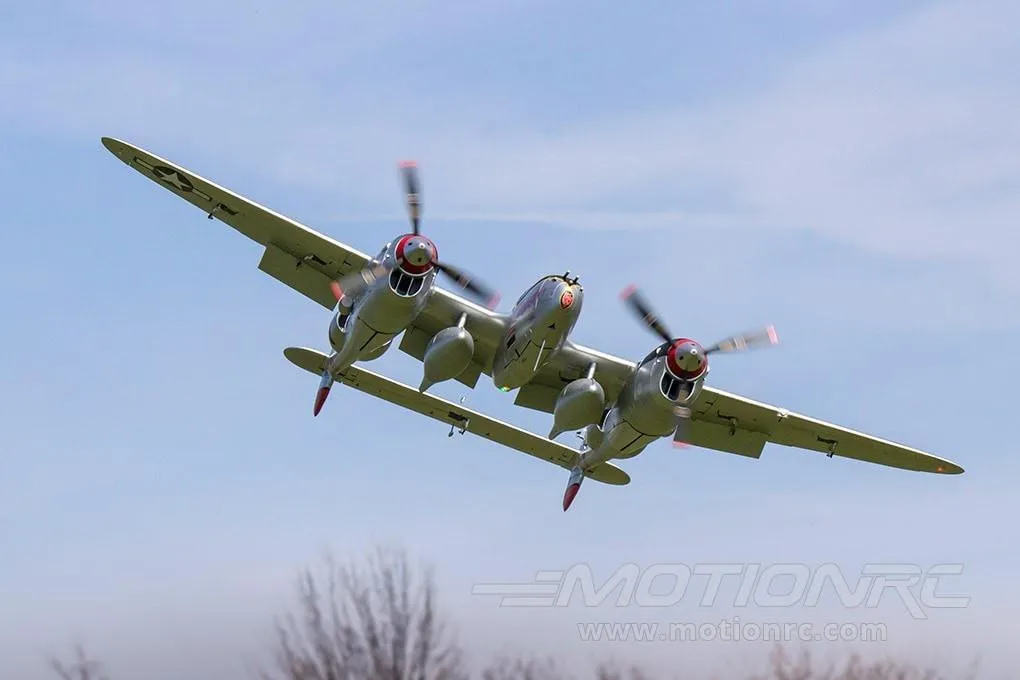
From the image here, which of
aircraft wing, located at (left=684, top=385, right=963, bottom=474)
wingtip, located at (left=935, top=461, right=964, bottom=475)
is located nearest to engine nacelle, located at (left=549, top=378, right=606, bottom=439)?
aircraft wing, located at (left=684, top=385, right=963, bottom=474)

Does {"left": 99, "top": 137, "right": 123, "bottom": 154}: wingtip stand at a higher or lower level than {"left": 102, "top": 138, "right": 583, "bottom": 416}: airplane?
higher

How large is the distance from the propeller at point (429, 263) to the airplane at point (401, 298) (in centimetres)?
3

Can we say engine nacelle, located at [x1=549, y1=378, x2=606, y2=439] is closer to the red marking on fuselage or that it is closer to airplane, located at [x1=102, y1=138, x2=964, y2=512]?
airplane, located at [x1=102, y1=138, x2=964, y2=512]

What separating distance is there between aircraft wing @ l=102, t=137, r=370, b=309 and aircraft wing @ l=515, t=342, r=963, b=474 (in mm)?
6997

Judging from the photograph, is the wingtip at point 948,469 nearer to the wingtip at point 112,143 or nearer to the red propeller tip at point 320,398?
the red propeller tip at point 320,398

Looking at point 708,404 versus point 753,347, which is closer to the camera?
point 753,347

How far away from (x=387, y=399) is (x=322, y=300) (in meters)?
3.74

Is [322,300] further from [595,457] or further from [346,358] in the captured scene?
[595,457]

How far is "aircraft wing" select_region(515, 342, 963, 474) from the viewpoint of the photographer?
4212cm

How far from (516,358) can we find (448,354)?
1.84m

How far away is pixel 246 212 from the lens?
39125mm

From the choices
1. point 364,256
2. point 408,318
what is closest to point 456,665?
point 408,318

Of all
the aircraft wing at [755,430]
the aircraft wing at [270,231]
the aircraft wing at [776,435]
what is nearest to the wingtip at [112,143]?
the aircraft wing at [270,231]

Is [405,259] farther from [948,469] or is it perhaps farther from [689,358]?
[948,469]
